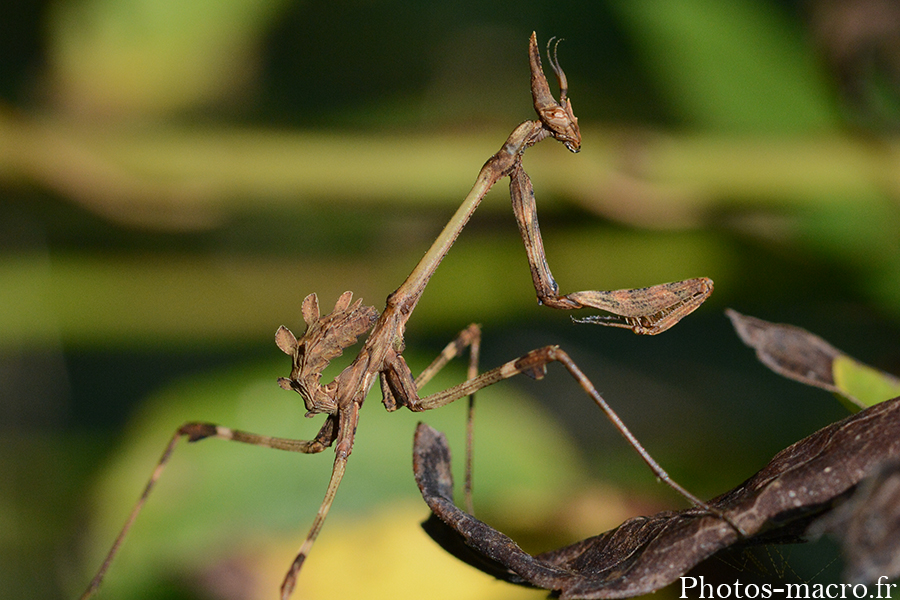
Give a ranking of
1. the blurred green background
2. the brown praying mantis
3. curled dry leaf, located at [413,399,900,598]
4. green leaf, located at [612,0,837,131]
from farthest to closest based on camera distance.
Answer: green leaf, located at [612,0,837,131]
the blurred green background
the brown praying mantis
curled dry leaf, located at [413,399,900,598]

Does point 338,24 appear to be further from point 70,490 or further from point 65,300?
point 70,490

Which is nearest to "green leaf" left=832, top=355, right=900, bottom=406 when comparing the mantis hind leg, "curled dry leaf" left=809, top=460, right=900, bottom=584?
"curled dry leaf" left=809, top=460, right=900, bottom=584

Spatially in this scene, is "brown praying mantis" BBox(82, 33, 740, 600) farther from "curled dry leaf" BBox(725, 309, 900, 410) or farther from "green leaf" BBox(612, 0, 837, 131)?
"green leaf" BBox(612, 0, 837, 131)

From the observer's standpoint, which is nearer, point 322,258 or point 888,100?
point 888,100

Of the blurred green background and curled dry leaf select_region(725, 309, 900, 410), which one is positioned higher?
the blurred green background

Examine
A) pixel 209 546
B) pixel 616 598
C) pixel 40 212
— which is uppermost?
pixel 40 212

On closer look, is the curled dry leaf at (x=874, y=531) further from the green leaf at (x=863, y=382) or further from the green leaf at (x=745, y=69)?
the green leaf at (x=745, y=69)

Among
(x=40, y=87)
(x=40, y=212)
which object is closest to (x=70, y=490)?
(x=40, y=212)

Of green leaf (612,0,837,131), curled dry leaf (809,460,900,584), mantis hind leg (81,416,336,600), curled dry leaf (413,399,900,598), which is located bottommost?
curled dry leaf (809,460,900,584)
